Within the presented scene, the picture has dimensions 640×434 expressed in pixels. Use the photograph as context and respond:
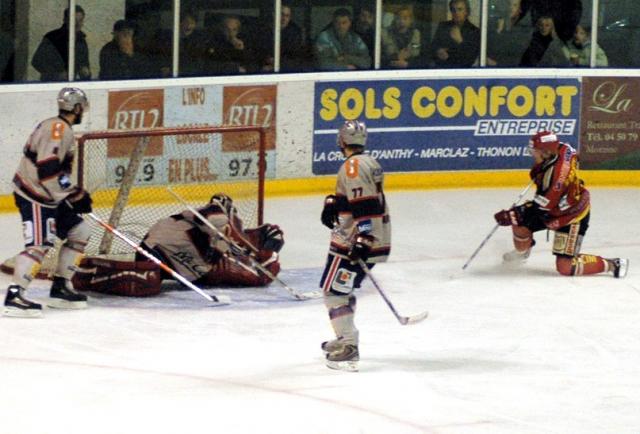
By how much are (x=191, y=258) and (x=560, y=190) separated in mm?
2449

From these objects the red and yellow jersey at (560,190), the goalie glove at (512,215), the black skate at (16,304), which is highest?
the red and yellow jersey at (560,190)

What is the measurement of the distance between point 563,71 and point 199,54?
11.2 ft

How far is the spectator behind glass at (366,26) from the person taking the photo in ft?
46.3

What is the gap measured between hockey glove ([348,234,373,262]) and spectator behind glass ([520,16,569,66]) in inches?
271

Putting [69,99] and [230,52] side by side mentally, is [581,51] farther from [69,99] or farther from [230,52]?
[69,99]

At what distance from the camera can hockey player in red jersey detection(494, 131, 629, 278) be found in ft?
34.8

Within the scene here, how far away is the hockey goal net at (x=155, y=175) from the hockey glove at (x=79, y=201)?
97 centimetres

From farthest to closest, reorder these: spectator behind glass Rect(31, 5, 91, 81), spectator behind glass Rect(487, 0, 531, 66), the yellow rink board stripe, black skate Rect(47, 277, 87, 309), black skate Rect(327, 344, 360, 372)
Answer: spectator behind glass Rect(487, 0, 531, 66) < the yellow rink board stripe < spectator behind glass Rect(31, 5, 91, 81) < black skate Rect(47, 277, 87, 309) < black skate Rect(327, 344, 360, 372)

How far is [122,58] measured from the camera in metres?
13.0

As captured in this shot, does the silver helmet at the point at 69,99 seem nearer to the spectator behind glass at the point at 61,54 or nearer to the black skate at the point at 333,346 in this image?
the black skate at the point at 333,346

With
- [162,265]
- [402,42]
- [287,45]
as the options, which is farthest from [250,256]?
[402,42]

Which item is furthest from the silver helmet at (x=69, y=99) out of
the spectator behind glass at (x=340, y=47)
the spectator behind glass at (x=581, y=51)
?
the spectator behind glass at (x=581, y=51)

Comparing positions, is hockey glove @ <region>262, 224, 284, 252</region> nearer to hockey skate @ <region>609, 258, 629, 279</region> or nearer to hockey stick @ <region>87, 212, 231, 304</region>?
hockey stick @ <region>87, 212, 231, 304</region>

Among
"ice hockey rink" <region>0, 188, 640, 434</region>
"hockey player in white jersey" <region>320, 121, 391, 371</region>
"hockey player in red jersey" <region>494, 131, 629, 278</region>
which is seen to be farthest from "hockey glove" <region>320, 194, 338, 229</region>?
"hockey player in red jersey" <region>494, 131, 629, 278</region>
